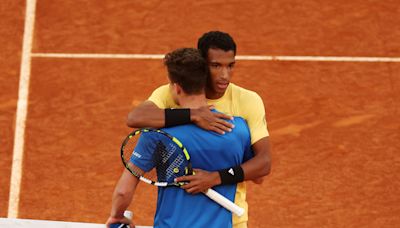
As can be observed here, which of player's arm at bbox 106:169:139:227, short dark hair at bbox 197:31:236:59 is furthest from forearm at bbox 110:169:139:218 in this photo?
short dark hair at bbox 197:31:236:59

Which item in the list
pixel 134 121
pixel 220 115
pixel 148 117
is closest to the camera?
pixel 220 115

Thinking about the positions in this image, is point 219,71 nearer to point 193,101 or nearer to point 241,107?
point 241,107

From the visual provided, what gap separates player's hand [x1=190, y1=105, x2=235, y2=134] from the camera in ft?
10.3

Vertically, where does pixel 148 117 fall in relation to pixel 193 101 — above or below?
below

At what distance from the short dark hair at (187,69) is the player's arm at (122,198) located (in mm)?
547

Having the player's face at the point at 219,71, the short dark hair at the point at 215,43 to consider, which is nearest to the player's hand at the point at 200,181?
the player's face at the point at 219,71

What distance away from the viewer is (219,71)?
11.7ft

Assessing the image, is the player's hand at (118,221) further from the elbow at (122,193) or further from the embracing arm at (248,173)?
the embracing arm at (248,173)

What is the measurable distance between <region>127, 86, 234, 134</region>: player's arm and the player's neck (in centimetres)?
4

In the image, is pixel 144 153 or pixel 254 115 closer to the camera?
pixel 144 153

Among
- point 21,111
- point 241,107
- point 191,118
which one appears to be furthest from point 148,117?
point 21,111

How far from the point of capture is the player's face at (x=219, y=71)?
3551 millimetres

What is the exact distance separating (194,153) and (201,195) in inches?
8.2

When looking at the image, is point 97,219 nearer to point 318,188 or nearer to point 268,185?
point 268,185
